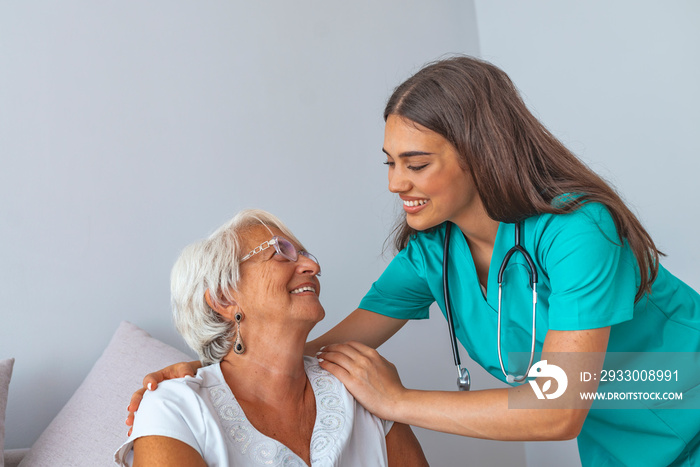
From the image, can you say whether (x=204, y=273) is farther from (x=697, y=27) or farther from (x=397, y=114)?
(x=697, y=27)

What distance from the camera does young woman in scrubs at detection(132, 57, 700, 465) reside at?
1.22 metres

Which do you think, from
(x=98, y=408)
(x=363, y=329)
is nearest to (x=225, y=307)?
(x=363, y=329)

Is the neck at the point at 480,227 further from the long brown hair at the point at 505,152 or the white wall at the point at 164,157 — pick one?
the white wall at the point at 164,157

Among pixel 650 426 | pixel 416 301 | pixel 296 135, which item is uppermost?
pixel 296 135

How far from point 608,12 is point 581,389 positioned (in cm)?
Result: 180

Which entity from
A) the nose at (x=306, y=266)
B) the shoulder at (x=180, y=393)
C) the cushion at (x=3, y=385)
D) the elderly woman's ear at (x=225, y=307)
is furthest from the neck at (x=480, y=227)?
the cushion at (x=3, y=385)

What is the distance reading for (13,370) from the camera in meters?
1.80

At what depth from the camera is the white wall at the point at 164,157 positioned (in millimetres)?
1850

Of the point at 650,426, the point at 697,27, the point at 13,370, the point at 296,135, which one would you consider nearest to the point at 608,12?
the point at 697,27

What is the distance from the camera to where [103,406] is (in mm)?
1673

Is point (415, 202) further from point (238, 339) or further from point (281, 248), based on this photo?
point (238, 339)

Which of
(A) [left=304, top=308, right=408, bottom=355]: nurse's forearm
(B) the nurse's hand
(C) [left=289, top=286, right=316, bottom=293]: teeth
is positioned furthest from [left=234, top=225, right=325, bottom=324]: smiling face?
(A) [left=304, top=308, right=408, bottom=355]: nurse's forearm

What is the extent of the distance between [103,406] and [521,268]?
1151 millimetres

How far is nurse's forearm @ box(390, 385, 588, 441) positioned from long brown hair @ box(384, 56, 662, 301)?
0.34m
